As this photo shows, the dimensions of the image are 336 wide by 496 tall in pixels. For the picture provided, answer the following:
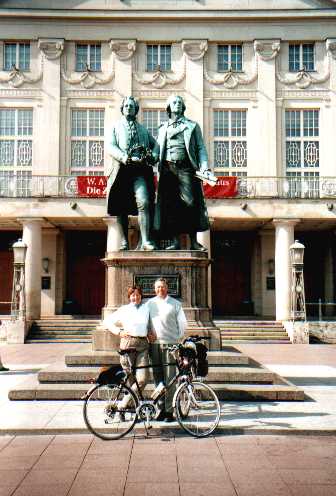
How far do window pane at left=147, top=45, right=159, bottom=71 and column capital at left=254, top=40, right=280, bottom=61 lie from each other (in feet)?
16.4

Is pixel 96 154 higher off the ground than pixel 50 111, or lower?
lower

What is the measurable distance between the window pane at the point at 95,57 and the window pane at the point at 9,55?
3.88m

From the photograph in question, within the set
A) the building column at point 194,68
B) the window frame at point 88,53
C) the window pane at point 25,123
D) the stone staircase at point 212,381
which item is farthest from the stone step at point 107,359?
the window frame at point 88,53

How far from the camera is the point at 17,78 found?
1196 inches

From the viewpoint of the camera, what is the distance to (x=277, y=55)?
1212 inches

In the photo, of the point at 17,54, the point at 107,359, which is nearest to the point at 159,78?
the point at 17,54

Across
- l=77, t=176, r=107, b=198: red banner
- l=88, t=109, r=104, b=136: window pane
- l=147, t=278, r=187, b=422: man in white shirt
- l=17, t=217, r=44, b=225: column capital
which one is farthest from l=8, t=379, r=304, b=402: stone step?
l=88, t=109, r=104, b=136: window pane

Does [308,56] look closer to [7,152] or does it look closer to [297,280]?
[297,280]

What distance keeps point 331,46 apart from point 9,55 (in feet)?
53.1

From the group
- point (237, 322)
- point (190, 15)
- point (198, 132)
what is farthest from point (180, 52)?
point (198, 132)

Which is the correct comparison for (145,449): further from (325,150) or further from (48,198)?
(325,150)

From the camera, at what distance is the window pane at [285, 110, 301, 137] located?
30547 mm

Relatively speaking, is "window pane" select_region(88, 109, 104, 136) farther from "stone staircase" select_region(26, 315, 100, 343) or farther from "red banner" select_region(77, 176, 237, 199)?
"stone staircase" select_region(26, 315, 100, 343)

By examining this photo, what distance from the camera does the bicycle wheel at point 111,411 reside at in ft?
21.6
